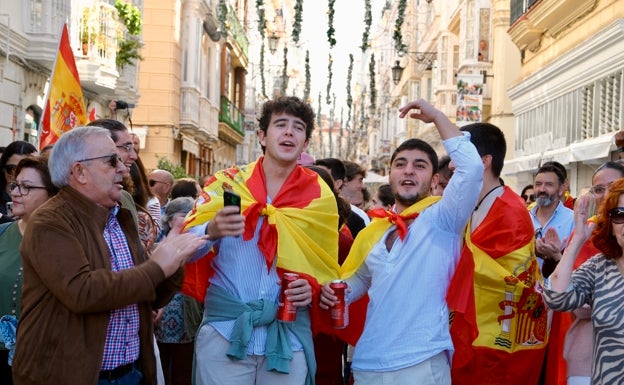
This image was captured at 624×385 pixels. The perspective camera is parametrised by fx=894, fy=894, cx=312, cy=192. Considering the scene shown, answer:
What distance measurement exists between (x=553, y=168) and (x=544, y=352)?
2499 mm

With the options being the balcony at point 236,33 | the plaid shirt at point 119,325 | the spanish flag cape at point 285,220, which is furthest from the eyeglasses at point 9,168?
the balcony at point 236,33

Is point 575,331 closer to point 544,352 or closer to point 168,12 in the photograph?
point 544,352

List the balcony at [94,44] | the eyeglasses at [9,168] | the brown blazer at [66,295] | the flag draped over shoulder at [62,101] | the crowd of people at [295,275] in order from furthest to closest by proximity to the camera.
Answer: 1. the balcony at [94,44]
2. the flag draped over shoulder at [62,101]
3. the eyeglasses at [9,168]
4. the crowd of people at [295,275]
5. the brown blazer at [66,295]

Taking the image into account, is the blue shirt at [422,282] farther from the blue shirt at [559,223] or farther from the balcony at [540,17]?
the balcony at [540,17]

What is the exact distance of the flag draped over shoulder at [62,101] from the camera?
971 centimetres

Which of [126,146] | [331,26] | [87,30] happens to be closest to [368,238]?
[126,146]

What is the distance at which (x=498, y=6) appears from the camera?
31500 mm

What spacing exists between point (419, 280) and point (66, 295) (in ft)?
6.17

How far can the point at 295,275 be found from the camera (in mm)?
4586

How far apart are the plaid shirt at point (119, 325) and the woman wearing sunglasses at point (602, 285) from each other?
227cm

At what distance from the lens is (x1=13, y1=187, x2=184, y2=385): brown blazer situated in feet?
12.7

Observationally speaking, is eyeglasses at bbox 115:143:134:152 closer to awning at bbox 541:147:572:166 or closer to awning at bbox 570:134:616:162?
awning at bbox 570:134:616:162

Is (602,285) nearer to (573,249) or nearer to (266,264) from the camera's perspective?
(573,249)

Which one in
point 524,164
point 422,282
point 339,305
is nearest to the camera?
point 339,305
